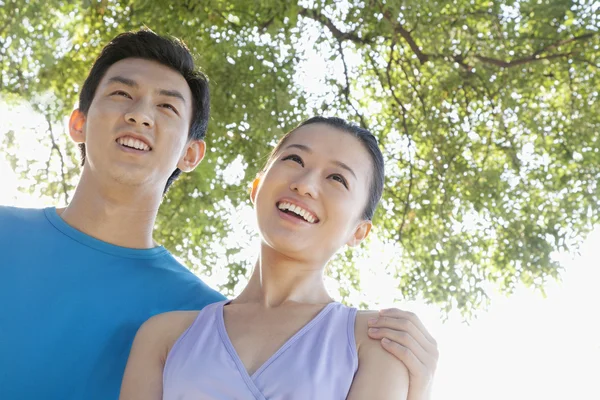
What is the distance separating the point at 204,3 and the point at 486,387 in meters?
3.27

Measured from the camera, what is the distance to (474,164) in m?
5.75

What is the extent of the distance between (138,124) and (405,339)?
102 centimetres

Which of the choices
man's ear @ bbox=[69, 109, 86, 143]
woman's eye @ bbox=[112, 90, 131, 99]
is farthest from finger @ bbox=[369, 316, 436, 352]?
man's ear @ bbox=[69, 109, 86, 143]

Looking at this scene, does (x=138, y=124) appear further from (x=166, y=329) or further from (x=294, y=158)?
(x=166, y=329)

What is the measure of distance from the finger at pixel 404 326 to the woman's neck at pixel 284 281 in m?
0.21

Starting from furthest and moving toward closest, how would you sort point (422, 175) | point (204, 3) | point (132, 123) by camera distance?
point (422, 175)
point (204, 3)
point (132, 123)

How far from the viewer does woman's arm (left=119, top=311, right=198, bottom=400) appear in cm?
167

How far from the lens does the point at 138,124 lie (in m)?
2.17

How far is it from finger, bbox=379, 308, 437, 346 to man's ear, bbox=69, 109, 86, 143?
4.00 feet

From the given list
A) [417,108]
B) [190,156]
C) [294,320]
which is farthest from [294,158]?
[417,108]

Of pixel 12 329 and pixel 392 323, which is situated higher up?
pixel 392 323

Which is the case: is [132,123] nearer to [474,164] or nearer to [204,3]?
[204,3]

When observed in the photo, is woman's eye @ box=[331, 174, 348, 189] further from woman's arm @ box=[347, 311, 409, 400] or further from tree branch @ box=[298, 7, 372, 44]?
tree branch @ box=[298, 7, 372, 44]

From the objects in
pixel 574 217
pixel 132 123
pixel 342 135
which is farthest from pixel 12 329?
pixel 574 217
